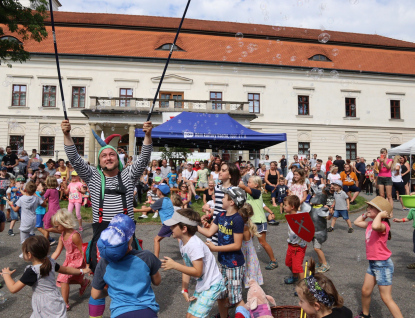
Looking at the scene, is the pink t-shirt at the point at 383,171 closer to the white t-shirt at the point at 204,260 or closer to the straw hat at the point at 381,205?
the straw hat at the point at 381,205

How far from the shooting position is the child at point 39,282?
105 inches

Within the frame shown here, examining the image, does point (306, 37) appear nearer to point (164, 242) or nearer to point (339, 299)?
point (164, 242)

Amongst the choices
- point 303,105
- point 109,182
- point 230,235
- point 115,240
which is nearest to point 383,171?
point 230,235

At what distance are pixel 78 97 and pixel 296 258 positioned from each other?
2878 centimetres

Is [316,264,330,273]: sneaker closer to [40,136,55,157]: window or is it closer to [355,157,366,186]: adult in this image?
[355,157,366,186]: adult

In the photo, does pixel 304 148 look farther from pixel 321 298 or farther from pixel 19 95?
pixel 321 298

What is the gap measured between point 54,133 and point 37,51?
734cm

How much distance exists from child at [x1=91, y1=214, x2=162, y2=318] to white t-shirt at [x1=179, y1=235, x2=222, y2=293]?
18.8 inches

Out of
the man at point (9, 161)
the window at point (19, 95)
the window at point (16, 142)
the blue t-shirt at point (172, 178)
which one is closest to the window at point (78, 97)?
the window at point (19, 95)

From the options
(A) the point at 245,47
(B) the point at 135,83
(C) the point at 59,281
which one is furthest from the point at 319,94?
(C) the point at 59,281

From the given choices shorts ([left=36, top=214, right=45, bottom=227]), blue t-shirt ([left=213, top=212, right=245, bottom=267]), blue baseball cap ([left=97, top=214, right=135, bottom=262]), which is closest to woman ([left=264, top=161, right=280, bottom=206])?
shorts ([left=36, top=214, right=45, bottom=227])

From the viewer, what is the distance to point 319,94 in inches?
1268

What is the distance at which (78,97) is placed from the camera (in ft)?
96.3

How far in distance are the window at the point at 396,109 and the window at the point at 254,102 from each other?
46.2 feet
